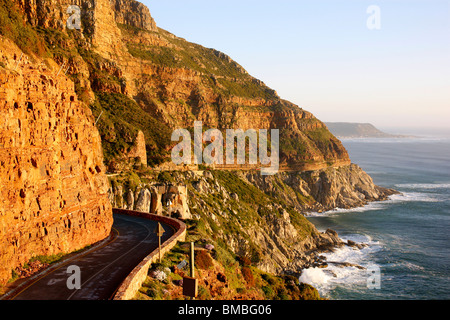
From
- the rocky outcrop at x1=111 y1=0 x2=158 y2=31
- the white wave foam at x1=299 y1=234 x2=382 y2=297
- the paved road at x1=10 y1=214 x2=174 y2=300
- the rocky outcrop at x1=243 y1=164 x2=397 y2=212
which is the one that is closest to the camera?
the paved road at x1=10 y1=214 x2=174 y2=300

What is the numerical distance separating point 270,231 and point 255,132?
55.5 m

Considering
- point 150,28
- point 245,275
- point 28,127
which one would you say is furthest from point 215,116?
A: point 28,127

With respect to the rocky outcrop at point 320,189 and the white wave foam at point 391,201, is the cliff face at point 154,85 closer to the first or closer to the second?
the rocky outcrop at point 320,189

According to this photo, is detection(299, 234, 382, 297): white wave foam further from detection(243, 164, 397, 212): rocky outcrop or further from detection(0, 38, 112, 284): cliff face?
detection(243, 164, 397, 212): rocky outcrop

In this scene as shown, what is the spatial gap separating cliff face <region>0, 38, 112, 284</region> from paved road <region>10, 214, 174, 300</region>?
1.37 meters

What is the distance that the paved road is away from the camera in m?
19.1

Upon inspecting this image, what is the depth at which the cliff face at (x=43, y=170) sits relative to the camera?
776 inches

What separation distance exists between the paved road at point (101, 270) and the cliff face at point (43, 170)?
1.37 meters

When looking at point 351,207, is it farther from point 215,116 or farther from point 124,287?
point 124,287

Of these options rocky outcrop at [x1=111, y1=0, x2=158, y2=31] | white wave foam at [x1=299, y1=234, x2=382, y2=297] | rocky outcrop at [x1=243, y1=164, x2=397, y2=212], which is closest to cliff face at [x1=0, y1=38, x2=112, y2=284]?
white wave foam at [x1=299, y1=234, x2=382, y2=297]

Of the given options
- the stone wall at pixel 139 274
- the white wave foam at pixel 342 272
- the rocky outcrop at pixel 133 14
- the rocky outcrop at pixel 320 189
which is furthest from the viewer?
the rocky outcrop at pixel 133 14

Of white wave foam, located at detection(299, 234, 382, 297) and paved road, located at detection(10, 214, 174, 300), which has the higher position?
paved road, located at detection(10, 214, 174, 300)

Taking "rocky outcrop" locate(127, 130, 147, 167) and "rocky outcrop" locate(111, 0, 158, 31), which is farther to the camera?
"rocky outcrop" locate(111, 0, 158, 31)

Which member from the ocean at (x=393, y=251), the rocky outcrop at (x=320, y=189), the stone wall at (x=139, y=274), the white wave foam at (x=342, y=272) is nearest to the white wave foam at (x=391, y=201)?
the ocean at (x=393, y=251)
